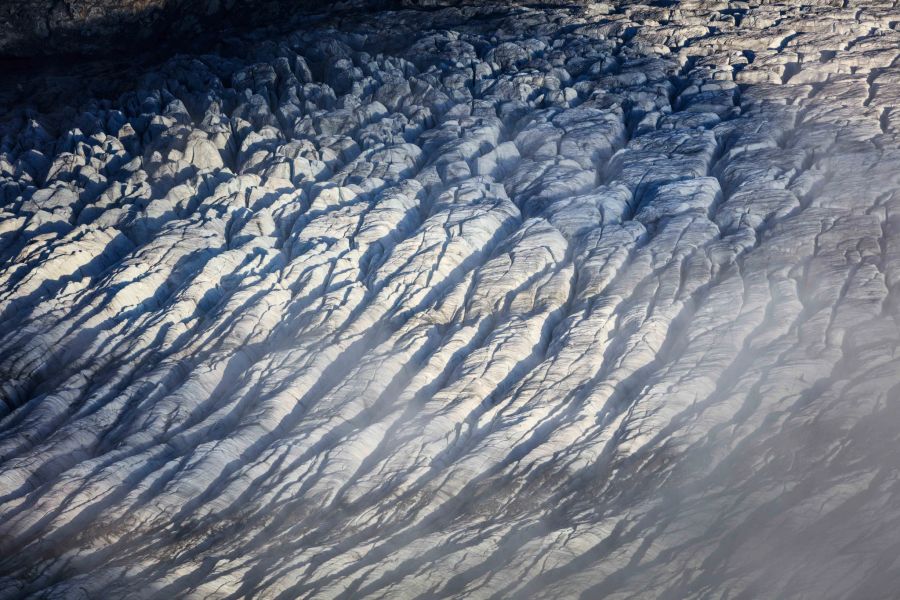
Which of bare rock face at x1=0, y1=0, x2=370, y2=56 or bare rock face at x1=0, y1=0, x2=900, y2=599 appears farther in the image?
bare rock face at x1=0, y1=0, x2=370, y2=56

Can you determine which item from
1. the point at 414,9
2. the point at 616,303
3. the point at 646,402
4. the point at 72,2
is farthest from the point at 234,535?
the point at 72,2

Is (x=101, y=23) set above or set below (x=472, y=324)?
above

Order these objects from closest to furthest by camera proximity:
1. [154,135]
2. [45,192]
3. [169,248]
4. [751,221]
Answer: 1. [751,221]
2. [169,248]
3. [45,192]
4. [154,135]

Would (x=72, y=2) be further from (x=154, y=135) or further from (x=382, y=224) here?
(x=382, y=224)

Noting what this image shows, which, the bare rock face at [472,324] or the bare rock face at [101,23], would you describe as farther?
the bare rock face at [101,23]

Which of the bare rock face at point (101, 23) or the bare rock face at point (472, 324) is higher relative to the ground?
the bare rock face at point (101, 23)

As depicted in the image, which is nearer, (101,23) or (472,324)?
(472,324)

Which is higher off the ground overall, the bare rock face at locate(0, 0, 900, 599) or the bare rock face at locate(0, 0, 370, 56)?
the bare rock face at locate(0, 0, 370, 56)

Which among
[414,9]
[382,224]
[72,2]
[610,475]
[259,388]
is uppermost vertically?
[72,2]
